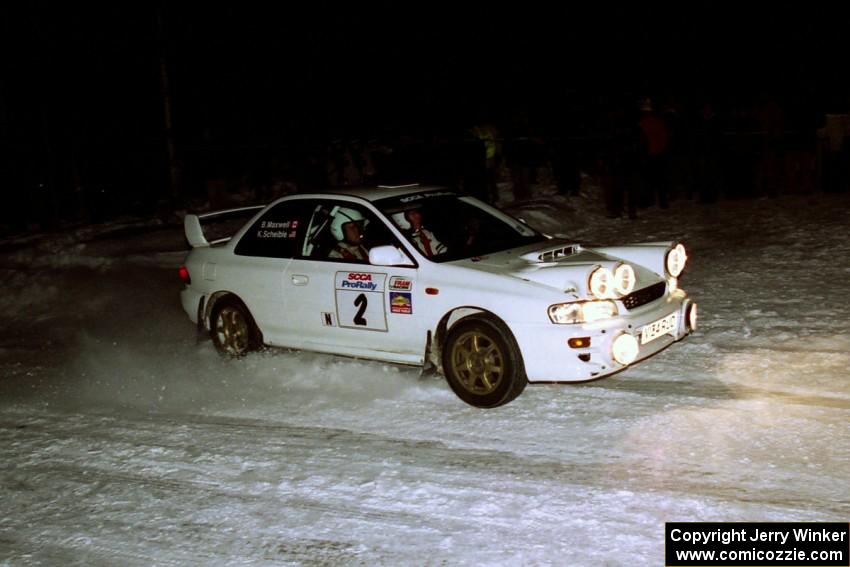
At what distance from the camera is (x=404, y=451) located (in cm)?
565

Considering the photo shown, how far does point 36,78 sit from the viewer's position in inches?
656

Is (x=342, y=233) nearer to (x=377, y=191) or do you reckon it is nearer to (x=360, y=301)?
(x=377, y=191)

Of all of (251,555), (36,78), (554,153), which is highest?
(36,78)

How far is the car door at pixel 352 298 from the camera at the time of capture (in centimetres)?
667

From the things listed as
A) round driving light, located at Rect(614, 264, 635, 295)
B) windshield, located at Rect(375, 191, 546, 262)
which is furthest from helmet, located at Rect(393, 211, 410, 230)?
round driving light, located at Rect(614, 264, 635, 295)

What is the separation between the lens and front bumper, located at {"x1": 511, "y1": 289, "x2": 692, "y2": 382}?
19.4 feet

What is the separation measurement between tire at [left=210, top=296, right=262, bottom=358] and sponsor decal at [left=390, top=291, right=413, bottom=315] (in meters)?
1.60

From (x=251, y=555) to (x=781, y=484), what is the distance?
8.59 feet

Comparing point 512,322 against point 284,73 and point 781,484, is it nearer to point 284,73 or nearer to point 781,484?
point 781,484

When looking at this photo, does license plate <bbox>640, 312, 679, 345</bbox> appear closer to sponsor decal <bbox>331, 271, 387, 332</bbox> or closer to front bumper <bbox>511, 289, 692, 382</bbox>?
front bumper <bbox>511, 289, 692, 382</bbox>

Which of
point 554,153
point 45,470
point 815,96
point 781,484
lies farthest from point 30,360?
point 815,96

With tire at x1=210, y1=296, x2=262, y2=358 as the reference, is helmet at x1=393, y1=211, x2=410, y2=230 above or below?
above

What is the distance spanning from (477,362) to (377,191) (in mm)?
1824

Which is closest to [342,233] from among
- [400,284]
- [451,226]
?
[451,226]
